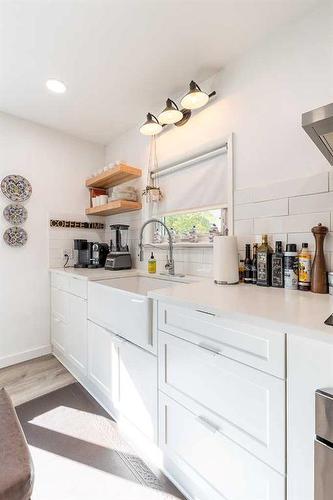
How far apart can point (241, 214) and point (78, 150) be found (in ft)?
6.88

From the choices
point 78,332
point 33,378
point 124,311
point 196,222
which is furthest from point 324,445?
point 33,378

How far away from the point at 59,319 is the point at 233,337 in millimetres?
1982

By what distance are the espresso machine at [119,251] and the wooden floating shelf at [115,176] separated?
50cm

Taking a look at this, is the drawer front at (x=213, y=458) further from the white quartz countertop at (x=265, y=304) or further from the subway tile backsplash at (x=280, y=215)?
the subway tile backsplash at (x=280, y=215)

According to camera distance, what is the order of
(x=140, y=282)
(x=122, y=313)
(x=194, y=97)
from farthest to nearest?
(x=140, y=282) < (x=194, y=97) < (x=122, y=313)

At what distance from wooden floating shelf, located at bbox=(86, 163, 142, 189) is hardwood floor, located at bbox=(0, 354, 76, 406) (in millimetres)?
1896

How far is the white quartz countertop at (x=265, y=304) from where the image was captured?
2.35 ft

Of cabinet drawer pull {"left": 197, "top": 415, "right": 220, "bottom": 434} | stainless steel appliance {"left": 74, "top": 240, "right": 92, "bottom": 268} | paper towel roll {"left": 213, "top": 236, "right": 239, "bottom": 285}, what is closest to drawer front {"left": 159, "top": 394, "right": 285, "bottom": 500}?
cabinet drawer pull {"left": 197, "top": 415, "right": 220, "bottom": 434}

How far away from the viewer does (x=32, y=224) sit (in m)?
2.42

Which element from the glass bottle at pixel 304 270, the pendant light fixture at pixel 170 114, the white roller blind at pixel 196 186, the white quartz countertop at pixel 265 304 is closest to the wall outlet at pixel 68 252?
the white roller blind at pixel 196 186

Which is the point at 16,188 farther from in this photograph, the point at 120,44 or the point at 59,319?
the point at 120,44

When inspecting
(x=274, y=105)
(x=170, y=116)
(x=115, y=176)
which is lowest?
(x=115, y=176)

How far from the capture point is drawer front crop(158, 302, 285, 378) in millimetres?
750

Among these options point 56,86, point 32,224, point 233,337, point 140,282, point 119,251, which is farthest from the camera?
point 119,251
